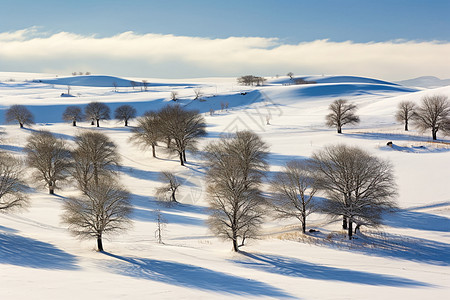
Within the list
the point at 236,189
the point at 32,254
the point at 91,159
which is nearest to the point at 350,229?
the point at 236,189

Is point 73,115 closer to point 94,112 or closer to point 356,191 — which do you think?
point 94,112

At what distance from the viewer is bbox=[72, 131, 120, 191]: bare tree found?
124ft

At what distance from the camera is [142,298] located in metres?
14.3

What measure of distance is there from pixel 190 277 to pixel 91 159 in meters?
25.1

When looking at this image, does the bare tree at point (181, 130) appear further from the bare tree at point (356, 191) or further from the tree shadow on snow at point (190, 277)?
the tree shadow on snow at point (190, 277)

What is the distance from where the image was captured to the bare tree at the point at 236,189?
25203 mm

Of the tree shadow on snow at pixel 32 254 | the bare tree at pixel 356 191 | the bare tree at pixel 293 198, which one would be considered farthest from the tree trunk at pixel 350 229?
the tree shadow on snow at pixel 32 254

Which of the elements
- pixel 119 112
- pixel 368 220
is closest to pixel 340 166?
pixel 368 220

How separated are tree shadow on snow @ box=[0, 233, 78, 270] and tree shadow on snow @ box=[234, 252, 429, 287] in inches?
451

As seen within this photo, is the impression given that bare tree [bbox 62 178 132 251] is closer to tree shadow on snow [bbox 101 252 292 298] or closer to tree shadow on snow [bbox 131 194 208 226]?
tree shadow on snow [bbox 101 252 292 298]

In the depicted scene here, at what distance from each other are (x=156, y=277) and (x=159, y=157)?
124ft

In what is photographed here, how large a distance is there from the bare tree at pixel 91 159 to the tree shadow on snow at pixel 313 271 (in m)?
22.3

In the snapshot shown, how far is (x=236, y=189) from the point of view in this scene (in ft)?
87.9

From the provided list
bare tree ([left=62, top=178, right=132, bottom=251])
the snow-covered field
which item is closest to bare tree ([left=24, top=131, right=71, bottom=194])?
the snow-covered field
